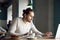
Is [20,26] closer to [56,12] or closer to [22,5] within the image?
[56,12]

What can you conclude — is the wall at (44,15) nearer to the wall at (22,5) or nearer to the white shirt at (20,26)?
the wall at (22,5)

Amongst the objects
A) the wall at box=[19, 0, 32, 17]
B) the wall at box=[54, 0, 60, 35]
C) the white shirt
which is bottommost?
the white shirt

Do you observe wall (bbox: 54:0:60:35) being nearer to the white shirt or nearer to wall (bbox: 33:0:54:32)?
wall (bbox: 33:0:54:32)

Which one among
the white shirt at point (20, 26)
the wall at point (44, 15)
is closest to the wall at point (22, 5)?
the wall at point (44, 15)

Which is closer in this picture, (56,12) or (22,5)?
(56,12)

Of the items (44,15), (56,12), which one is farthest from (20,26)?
(44,15)

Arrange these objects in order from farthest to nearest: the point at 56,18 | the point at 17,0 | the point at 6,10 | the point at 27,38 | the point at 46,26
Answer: the point at 6,10 < the point at 17,0 < the point at 46,26 < the point at 56,18 < the point at 27,38

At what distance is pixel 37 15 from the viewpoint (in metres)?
6.34

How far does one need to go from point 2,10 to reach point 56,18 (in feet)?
35.7

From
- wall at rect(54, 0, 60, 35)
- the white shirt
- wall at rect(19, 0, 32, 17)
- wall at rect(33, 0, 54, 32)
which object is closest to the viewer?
the white shirt

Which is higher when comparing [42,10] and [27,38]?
[42,10]

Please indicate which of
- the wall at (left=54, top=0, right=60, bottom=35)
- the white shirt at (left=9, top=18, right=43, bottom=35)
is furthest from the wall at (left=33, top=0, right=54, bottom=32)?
the white shirt at (left=9, top=18, right=43, bottom=35)

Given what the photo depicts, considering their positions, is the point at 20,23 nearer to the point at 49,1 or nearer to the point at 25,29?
the point at 25,29

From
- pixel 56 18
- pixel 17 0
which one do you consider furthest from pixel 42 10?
pixel 17 0
